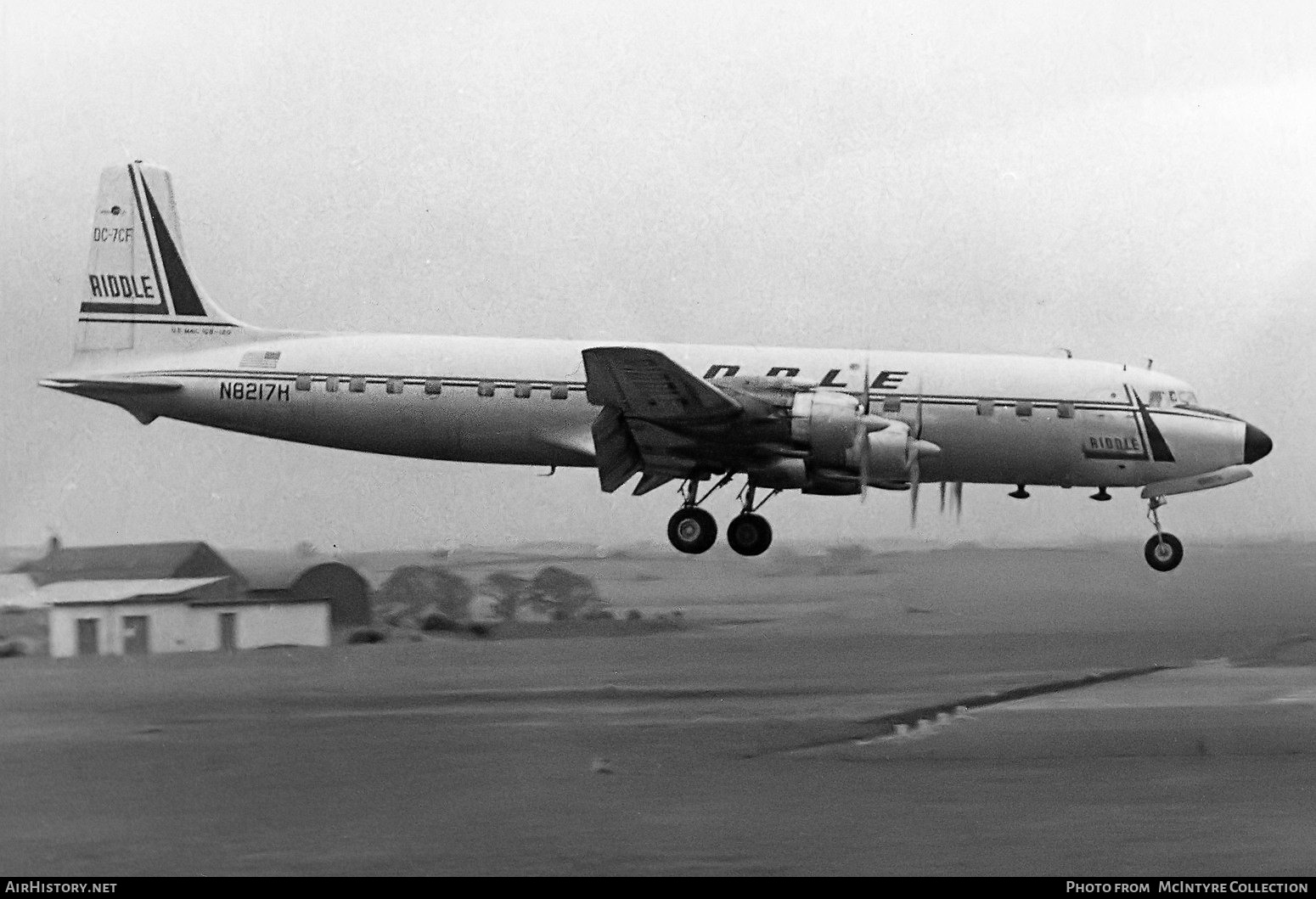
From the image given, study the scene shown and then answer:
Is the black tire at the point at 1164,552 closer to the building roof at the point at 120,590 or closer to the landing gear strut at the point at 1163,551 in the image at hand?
the landing gear strut at the point at 1163,551

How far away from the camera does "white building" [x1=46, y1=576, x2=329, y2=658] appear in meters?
29.2

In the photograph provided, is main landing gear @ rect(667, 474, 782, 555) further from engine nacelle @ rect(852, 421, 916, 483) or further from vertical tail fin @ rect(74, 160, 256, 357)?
vertical tail fin @ rect(74, 160, 256, 357)

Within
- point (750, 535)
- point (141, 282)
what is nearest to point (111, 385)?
point (141, 282)

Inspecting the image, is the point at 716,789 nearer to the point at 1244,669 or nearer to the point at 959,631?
the point at 959,631

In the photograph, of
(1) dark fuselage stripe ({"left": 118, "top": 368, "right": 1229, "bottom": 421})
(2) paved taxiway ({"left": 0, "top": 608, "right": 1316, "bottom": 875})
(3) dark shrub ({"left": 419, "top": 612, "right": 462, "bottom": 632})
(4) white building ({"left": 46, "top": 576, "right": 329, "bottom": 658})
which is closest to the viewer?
(2) paved taxiway ({"left": 0, "top": 608, "right": 1316, "bottom": 875})

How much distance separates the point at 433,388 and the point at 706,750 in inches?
286

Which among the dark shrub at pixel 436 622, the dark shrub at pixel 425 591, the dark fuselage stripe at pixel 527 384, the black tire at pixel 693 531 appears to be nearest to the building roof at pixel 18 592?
the dark fuselage stripe at pixel 527 384

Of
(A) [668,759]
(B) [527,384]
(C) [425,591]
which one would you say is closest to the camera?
(C) [425,591]

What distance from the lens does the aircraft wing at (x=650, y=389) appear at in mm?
27531

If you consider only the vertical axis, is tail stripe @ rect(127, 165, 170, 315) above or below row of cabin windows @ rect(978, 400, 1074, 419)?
above

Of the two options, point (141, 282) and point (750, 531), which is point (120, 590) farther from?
point (750, 531)

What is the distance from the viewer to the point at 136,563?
1159 inches

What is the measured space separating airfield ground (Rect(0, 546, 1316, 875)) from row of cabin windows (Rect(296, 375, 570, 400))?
112 inches

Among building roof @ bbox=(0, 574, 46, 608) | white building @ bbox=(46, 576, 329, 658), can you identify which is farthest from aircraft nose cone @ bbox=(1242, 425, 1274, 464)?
building roof @ bbox=(0, 574, 46, 608)
